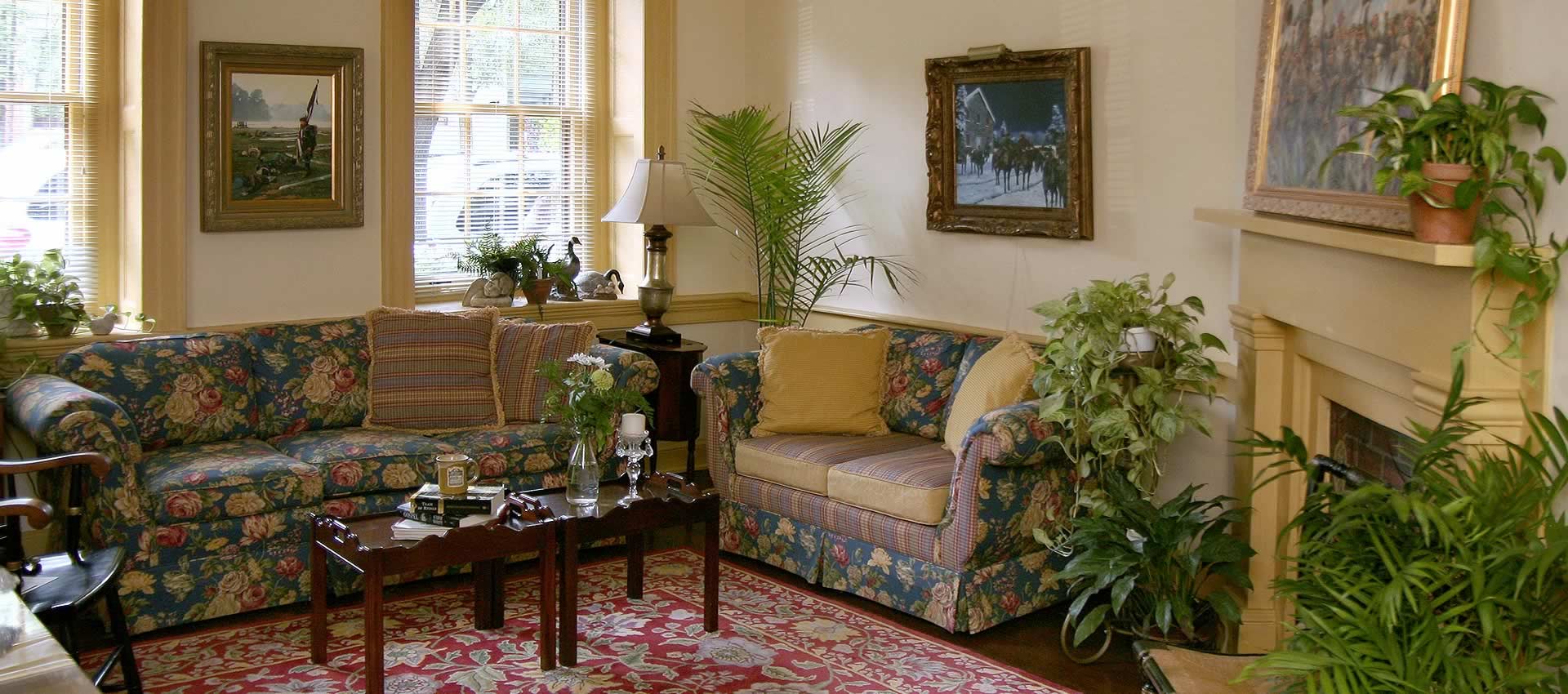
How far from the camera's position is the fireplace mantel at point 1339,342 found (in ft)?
8.34

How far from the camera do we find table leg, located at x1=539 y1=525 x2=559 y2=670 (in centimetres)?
415

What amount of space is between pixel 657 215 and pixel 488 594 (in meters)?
2.13

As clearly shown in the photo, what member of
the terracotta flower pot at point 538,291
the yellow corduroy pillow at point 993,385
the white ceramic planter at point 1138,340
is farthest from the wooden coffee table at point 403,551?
the terracotta flower pot at point 538,291

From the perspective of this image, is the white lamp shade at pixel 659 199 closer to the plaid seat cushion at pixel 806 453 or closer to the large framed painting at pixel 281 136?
the large framed painting at pixel 281 136

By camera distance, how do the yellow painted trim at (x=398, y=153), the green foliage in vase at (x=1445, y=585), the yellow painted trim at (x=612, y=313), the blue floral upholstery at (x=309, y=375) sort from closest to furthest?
1. the green foliage in vase at (x=1445, y=585)
2. the blue floral upholstery at (x=309, y=375)
3. the yellow painted trim at (x=612, y=313)
4. the yellow painted trim at (x=398, y=153)

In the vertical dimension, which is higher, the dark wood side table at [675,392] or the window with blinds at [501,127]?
the window with blinds at [501,127]

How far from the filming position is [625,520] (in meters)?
4.39

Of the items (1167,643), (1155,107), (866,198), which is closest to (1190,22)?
(1155,107)

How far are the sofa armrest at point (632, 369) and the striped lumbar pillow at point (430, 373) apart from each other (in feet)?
1.51

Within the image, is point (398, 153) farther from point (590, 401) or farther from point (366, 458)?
point (590, 401)

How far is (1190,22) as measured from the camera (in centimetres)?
487

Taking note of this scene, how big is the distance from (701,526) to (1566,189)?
13.5 feet

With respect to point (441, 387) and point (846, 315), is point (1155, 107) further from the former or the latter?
point (441, 387)

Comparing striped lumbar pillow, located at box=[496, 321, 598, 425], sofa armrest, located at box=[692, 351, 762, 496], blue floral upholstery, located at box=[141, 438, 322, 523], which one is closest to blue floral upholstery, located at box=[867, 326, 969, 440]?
sofa armrest, located at box=[692, 351, 762, 496]
